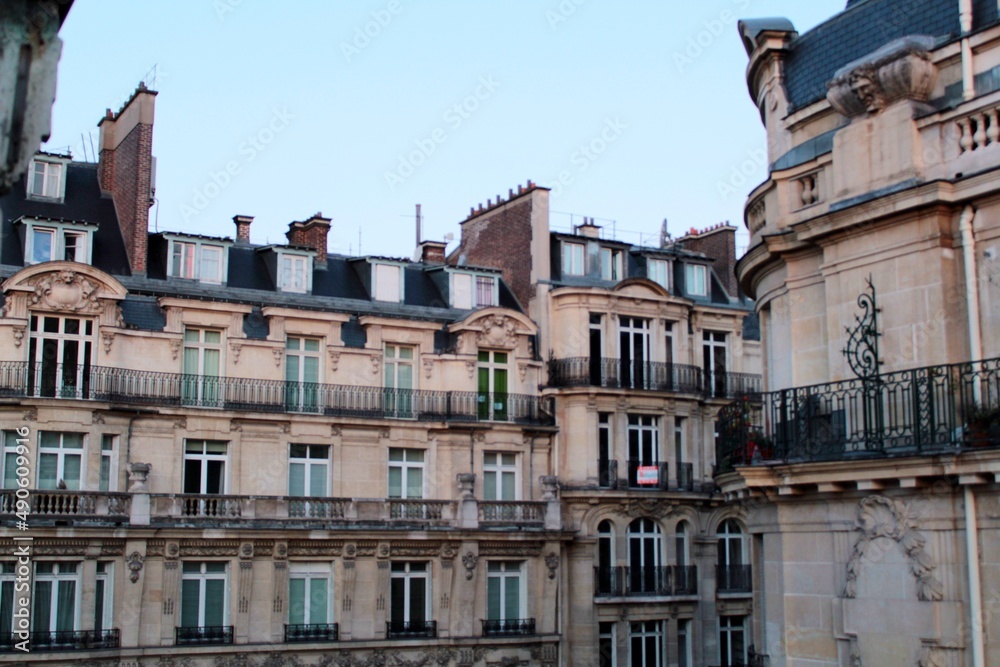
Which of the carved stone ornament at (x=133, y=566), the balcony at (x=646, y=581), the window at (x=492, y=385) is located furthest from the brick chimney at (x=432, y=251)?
the carved stone ornament at (x=133, y=566)

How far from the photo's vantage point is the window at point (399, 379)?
34.6 metres

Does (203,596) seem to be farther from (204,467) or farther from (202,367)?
(202,367)

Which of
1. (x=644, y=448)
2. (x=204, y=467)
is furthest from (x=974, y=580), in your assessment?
(x=644, y=448)

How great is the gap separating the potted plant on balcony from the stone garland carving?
1.17m

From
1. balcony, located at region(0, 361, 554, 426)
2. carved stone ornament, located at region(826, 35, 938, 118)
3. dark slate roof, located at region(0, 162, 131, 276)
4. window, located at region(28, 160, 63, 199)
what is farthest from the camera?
window, located at region(28, 160, 63, 199)

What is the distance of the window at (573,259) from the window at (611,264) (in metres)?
0.86

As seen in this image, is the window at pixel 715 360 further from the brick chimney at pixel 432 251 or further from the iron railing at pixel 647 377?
the brick chimney at pixel 432 251

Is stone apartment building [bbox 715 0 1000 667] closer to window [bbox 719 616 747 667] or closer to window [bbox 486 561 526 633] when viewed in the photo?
window [bbox 486 561 526 633]

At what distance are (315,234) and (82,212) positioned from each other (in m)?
6.57

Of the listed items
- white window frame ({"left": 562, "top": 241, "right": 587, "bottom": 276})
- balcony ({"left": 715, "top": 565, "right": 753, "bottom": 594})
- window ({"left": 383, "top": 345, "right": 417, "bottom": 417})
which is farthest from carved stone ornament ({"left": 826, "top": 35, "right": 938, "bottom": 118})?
balcony ({"left": 715, "top": 565, "right": 753, "bottom": 594})

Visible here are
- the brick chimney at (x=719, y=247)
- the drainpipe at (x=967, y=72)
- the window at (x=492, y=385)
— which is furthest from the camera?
the brick chimney at (x=719, y=247)

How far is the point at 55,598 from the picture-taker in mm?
29547

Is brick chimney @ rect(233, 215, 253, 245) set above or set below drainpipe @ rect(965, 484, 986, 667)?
above

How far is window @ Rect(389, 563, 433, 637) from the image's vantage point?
3344cm
